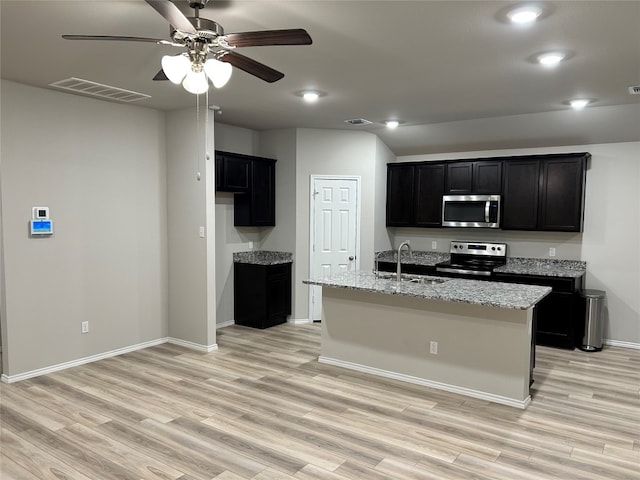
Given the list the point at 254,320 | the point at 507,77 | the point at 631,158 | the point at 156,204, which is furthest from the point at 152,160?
the point at 631,158

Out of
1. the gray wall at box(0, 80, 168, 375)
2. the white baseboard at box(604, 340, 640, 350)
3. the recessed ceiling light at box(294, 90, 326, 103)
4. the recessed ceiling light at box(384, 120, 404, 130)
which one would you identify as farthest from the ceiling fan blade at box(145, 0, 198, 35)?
the white baseboard at box(604, 340, 640, 350)

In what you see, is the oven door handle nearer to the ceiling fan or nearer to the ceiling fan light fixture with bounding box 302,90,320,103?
the ceiling fan light fixture with bounding box 302,90,320,103

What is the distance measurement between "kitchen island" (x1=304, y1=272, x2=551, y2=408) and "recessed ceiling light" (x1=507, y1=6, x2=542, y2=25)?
193 cm

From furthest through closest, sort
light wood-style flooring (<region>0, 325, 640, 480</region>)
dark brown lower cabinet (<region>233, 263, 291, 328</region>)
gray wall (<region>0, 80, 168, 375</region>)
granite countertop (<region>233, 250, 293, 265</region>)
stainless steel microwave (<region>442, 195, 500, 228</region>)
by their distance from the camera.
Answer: granite countertop (<region>233, 250, 293, 265</region>), dark brown lower cabinet (<region>233, 263, 291, 328</region>), stainless steel microwave (<region>442, 195, 500, 228</region>), gray wall (<region>0, 80, 168, 375</region>), light wood-style flooring (<region>0, 325, 640, 480</region>)

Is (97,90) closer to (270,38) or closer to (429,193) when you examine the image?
(270,38)

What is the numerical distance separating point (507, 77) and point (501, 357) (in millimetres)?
2311

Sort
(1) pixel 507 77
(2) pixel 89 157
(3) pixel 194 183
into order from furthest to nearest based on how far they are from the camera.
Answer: (3) pixel 194 183, (2) pixel 89 157, (1) pixel 507 77

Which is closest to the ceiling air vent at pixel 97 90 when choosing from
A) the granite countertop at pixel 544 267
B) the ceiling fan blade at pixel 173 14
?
the ceiling fan blade at pixel 173 14

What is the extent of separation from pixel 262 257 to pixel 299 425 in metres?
3.31

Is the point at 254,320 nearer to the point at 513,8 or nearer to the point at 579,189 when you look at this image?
the point at 579,189

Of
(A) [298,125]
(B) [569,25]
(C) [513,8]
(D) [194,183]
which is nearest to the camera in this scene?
(C) [513,8]

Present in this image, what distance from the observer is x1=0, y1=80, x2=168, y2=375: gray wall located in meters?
4.12

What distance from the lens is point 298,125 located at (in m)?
6.05

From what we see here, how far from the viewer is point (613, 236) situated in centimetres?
546
